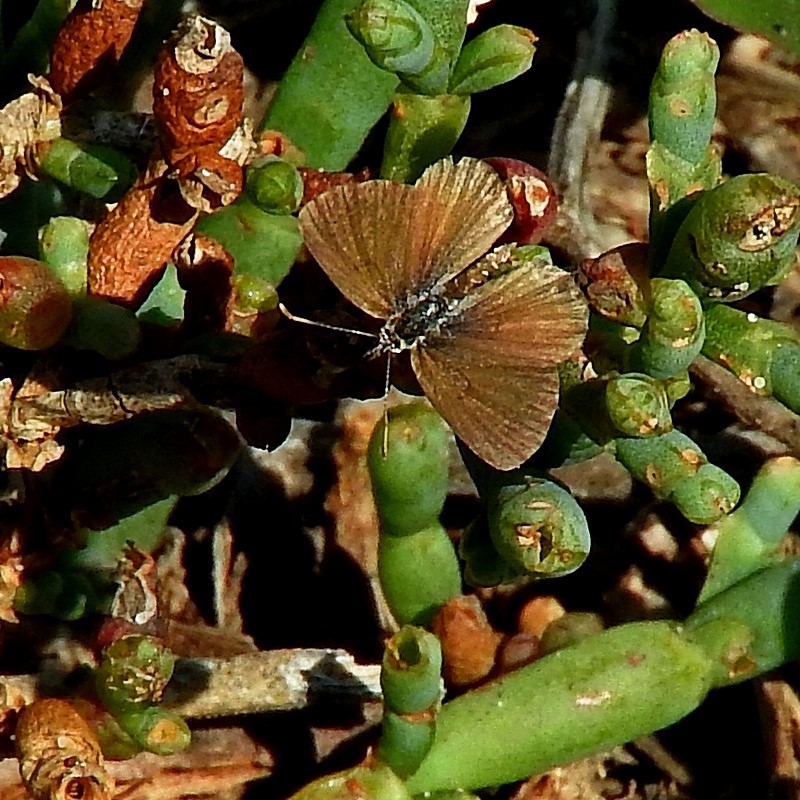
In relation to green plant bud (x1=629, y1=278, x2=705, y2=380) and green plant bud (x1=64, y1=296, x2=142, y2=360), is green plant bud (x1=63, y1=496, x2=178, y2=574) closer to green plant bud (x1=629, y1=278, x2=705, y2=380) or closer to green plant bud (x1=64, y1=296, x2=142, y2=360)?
green plant bud (x1=64, y1=296, x2=142, y2=360)

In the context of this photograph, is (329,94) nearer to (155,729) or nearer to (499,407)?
(499,407)

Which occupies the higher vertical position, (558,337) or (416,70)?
(416,70)

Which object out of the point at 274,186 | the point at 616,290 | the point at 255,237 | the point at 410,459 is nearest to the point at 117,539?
the point at 255,237

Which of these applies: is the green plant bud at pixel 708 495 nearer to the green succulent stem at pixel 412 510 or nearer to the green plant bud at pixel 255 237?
the green succulent stem at pixel 412 510

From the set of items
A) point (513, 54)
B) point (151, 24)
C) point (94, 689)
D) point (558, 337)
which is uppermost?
point (513, 54)

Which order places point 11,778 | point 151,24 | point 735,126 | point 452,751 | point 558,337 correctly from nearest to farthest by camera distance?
point 558,337
point 452,751
point 11,778
point 151,24
point 735,126

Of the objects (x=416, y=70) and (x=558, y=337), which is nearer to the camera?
(x=558, y=337)

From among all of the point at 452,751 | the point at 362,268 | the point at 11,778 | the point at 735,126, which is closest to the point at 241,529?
the point at 11,778

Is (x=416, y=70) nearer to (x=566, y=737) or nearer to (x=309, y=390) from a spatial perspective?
(x=309, y=390)
